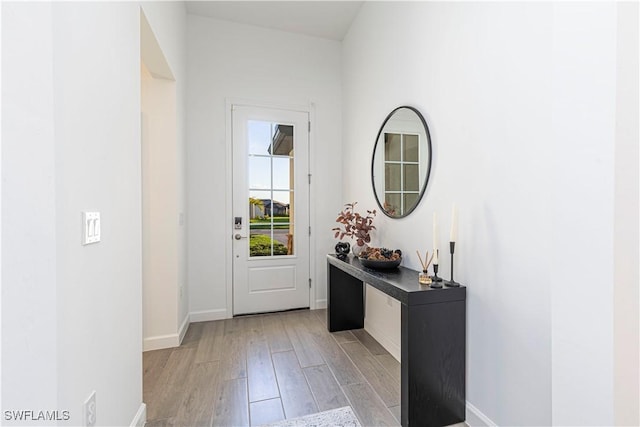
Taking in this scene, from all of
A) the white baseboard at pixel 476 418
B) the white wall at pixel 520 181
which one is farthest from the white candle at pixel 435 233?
the white baseboard at pixel 476 418

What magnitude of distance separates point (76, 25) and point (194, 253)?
238cm

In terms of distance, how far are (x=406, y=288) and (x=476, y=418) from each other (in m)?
0.76

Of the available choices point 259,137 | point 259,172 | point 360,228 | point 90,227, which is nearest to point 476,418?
point 360,228

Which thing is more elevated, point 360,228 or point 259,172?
point 259,172

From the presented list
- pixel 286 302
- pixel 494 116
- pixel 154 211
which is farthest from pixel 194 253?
pixel 494 116

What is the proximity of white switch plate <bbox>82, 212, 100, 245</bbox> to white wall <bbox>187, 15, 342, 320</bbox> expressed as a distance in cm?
199

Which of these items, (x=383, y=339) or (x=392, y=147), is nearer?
(x=392, y=147)

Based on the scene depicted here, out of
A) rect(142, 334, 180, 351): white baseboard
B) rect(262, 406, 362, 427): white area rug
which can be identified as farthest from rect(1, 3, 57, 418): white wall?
rect(142, 334, 180, 351): white baseboard

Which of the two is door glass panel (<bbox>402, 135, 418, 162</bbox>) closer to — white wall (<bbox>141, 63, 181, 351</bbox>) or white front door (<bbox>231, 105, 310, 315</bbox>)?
white front door (<bbox>231, 105, 310, 315</bbox>)

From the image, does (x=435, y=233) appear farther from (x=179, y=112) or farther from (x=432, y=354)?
(x=179, y=112)

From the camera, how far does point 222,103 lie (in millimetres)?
3131

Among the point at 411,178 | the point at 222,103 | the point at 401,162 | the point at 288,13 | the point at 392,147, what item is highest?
the point at 288,13

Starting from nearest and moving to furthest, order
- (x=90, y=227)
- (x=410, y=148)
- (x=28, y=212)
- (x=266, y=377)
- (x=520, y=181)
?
(x=28, y=212) → (x=90, y=227) → (x=520, y=181) → (x=266, y=377) → (x=410, y=148)

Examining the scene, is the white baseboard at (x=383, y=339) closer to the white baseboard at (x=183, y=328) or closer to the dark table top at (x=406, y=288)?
the dark table top at (x=406, y=288)
